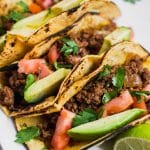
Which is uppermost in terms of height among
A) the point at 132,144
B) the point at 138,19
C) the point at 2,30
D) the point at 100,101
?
the point at 2,30

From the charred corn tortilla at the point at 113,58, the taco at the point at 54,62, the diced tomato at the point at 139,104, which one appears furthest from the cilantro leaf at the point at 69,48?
the diced tomato at the point at 139,104

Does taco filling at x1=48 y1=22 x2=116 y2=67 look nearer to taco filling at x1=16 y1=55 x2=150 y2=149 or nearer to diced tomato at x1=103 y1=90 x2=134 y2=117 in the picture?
taco filling at x1=16 y1=55 x2=150 y2=149

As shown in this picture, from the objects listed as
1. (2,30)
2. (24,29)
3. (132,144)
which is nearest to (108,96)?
(132,144)

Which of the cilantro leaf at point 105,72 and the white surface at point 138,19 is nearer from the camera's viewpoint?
the cilantro leaf at point 105,72

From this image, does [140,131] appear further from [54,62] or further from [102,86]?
[54,62]

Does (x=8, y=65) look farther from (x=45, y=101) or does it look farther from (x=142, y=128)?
(x=142, y=128)

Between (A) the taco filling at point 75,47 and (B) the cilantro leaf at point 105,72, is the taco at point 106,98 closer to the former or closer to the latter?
(B) the cilantro leaf at point 105,72
